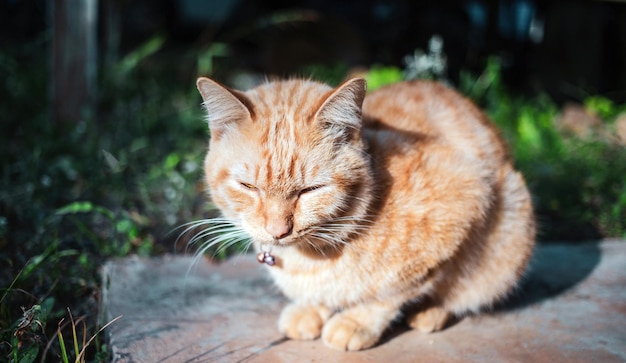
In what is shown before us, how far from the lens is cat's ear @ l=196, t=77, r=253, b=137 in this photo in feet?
6.20

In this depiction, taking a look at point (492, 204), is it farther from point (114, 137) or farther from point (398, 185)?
point (114, 137)

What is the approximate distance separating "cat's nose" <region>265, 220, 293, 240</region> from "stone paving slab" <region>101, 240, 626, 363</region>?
1.40ft

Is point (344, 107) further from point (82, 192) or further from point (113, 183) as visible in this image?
point (82, 192)

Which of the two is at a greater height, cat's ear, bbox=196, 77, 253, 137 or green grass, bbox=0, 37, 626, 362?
cat's ear, bbox=196, 77, 253, 137

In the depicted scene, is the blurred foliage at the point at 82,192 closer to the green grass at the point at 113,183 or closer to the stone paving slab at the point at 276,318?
the green grass at the point at 113,183

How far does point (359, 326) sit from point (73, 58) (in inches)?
111

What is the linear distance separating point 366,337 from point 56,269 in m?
1.28

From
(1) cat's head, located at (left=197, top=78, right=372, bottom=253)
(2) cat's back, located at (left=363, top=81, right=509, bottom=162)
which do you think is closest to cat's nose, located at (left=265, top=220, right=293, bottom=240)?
(1) cat's head, located at (left=197, top=78, right=372, bottom=253)

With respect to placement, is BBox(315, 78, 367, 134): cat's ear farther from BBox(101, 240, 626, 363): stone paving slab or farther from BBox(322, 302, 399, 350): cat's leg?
BBox(101, 240, 626, 363): stone paving slab

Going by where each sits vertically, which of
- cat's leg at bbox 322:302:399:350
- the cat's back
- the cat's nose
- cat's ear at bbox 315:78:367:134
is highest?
cat's ear at bbox 315:78:367:134

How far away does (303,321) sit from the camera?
2.12m

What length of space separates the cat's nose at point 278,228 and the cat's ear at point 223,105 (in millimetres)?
364

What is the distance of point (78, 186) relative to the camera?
3.36 meters

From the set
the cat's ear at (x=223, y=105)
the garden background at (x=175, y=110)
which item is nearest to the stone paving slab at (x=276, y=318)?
the garden background at (x=175, y=110)
